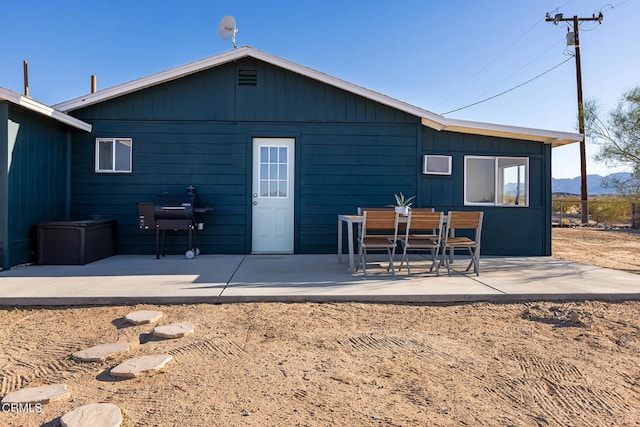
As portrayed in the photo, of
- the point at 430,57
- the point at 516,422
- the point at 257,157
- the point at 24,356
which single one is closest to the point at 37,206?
the point at 257,157

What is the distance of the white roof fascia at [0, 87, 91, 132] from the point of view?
4836 mm

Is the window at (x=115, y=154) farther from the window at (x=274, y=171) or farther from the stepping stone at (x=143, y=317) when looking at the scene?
the stepping stone at (x=143, y=317)

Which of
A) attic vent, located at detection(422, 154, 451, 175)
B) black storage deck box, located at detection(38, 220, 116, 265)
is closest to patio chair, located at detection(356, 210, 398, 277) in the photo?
attic vent, located at detection(422, 154, 451, 175)

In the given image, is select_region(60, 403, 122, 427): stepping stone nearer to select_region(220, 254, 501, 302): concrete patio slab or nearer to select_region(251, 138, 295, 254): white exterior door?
select_region(220, 254, 501, 302): concrete patio slab

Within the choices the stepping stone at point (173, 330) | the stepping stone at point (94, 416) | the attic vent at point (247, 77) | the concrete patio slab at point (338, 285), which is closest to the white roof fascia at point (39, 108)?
the attic vent at point (247, 77)

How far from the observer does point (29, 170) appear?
218 inches

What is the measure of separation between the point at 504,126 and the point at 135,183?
6313 mm

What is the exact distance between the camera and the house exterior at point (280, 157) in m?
6.60

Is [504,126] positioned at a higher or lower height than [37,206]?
higher

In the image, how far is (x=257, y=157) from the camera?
683cm

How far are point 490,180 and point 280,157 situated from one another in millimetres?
3812

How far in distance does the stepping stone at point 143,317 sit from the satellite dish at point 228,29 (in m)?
5.32

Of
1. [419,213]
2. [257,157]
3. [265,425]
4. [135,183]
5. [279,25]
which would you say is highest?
[279,25]

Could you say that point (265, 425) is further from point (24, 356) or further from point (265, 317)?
point (24, 356)
